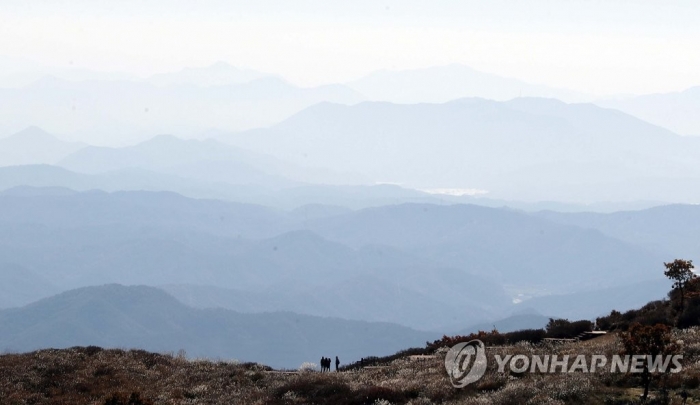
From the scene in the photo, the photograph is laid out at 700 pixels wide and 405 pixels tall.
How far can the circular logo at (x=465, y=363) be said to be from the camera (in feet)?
84.3

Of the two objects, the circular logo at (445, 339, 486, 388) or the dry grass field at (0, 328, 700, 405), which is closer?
the dry grass field at (0, 328, 700, 405)

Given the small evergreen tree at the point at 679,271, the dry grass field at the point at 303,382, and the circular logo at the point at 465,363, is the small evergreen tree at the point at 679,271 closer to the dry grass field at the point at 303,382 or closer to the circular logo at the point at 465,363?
the dry grass field at the point at 303,382

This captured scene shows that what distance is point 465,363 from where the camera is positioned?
91.5 feet

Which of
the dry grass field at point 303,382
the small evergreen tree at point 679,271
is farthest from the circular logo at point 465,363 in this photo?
the small evergreen tree at point 679,271

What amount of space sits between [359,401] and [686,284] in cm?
1689

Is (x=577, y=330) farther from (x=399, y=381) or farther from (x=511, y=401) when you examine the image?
(x=511, y=401)

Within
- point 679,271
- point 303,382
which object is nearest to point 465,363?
point 303,382

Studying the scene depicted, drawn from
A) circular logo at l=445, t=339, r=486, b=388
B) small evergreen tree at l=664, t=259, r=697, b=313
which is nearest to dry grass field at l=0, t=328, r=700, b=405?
circular logo at l=445, t=339, r=486, b=388

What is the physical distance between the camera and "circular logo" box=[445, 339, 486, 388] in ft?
84.3

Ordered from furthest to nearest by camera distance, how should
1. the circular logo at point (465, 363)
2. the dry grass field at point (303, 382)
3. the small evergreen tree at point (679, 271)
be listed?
the small evergreen tree at point (679, 271) → the circular logo at point (465, 363) → the dry grass field at point (303, 382)

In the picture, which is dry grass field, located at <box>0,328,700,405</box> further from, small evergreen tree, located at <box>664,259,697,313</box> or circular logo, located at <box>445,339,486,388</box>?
small evergreen tree, located at <box>664,259,697,313</box>

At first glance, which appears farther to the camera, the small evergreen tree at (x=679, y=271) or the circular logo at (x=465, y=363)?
the small evergreen tree at (x=679, y=271)

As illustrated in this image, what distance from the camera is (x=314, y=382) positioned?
2722 centimetres

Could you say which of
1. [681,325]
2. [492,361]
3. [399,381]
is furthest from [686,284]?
[399,381]
